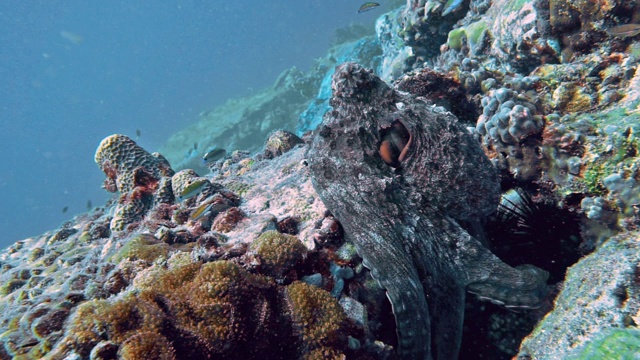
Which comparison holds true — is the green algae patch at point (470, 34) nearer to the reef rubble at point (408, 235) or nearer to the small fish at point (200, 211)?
the reef rubble at point (408, 235)

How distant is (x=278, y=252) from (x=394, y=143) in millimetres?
1441

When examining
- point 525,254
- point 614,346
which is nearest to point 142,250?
point 614,346

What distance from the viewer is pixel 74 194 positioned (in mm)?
68375

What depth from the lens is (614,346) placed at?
1.57 meters

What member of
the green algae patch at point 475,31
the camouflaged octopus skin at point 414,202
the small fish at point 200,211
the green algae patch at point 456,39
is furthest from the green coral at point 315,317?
the green algae patch at point 456,39

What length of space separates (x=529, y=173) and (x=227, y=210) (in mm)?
3592

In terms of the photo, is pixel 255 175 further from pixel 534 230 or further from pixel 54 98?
pixel 54 98

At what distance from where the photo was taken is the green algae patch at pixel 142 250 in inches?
126

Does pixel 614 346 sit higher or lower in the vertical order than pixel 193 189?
lower

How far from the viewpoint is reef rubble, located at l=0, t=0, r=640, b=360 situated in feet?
6.81

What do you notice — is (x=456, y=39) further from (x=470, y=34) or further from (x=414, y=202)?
(x=414, y=202)

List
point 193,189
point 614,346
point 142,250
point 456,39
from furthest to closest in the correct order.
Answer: point 456,39
point 193,189
point 142,250
point 614,346

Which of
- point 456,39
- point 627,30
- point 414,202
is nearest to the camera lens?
point 414,202

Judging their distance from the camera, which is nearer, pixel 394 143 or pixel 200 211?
pixel 394 143
